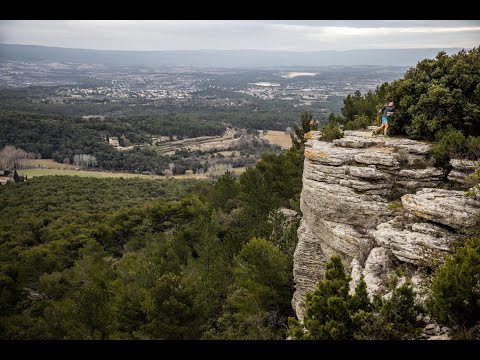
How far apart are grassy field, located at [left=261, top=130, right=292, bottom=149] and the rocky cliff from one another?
68.9 meters

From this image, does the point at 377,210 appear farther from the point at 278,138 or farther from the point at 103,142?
the point at 278,138

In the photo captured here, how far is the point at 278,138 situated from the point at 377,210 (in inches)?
3233

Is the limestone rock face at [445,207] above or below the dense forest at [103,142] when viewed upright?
above

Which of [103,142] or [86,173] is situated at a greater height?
[103,142]

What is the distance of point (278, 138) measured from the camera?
95.4 m

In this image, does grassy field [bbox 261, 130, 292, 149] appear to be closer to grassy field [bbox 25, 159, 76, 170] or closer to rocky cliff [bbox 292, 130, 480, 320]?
grassy field [bbox 25, 159, 76, 170]

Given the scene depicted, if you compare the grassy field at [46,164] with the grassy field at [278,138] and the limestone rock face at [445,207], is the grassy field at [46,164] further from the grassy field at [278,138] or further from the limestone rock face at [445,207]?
the limestone rock face at [445,207]

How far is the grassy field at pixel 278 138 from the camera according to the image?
8871cm

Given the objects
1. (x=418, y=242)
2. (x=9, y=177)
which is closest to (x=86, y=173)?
(x=9, y=177)

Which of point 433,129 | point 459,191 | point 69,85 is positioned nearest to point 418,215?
point 459,191

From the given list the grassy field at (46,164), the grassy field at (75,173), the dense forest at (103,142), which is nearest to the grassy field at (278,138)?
the dense forest at (103,142)

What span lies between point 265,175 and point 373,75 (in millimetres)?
63995

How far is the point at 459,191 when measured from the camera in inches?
495

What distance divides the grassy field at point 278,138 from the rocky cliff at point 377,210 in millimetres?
68866
